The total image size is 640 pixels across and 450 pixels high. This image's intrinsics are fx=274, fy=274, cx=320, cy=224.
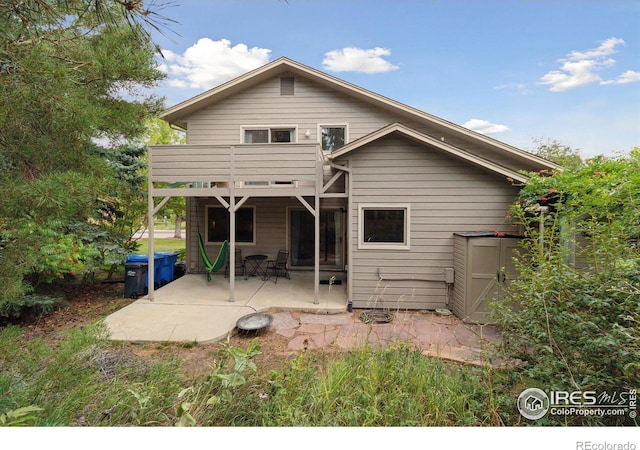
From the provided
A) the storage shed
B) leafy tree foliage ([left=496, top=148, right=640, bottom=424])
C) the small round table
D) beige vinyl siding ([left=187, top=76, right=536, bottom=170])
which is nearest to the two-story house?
beige vinyl siding ([left=187, top=76, right=536, bottom=170])

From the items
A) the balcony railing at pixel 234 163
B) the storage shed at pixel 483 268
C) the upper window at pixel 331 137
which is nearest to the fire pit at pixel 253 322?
the balcony railing at pixel 234 163

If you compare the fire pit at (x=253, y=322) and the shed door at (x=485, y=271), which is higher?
the shed door at (x=485, y=271)

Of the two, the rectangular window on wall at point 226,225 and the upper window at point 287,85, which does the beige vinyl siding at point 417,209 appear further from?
the rectangular window on wall at point 226,225

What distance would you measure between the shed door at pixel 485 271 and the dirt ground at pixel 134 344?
3346 millimetres

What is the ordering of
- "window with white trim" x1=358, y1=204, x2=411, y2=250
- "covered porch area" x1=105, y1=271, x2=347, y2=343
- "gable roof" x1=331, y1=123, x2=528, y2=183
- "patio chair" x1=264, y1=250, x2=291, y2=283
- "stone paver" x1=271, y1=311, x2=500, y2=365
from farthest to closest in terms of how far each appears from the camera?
"patio chair" x1=264, y1=250, x2=291, y2=283 < "window with white trim" x1=358, y1=204, x2=411, y2=250 < "gable roof" x1=331, y1=123, x2=528, y2=183 < "covered porch area" x1=105, y1=271, x2=347, y2=343 < "stone paver" x1=271, y1=311, x2=500, y2=365

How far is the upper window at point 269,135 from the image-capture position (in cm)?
760

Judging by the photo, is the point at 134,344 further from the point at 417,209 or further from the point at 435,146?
the point at 435,146

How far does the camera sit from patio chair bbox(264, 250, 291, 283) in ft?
25.1

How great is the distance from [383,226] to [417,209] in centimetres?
75

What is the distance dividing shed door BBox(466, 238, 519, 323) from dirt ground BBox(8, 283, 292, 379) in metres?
3.35

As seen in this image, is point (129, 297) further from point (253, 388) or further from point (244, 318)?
point (253, 388)

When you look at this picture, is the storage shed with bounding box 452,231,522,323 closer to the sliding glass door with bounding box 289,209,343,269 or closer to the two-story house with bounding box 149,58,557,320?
the two-story house with bounding box 149,58,557,320

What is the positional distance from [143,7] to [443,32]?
244 centimetres
